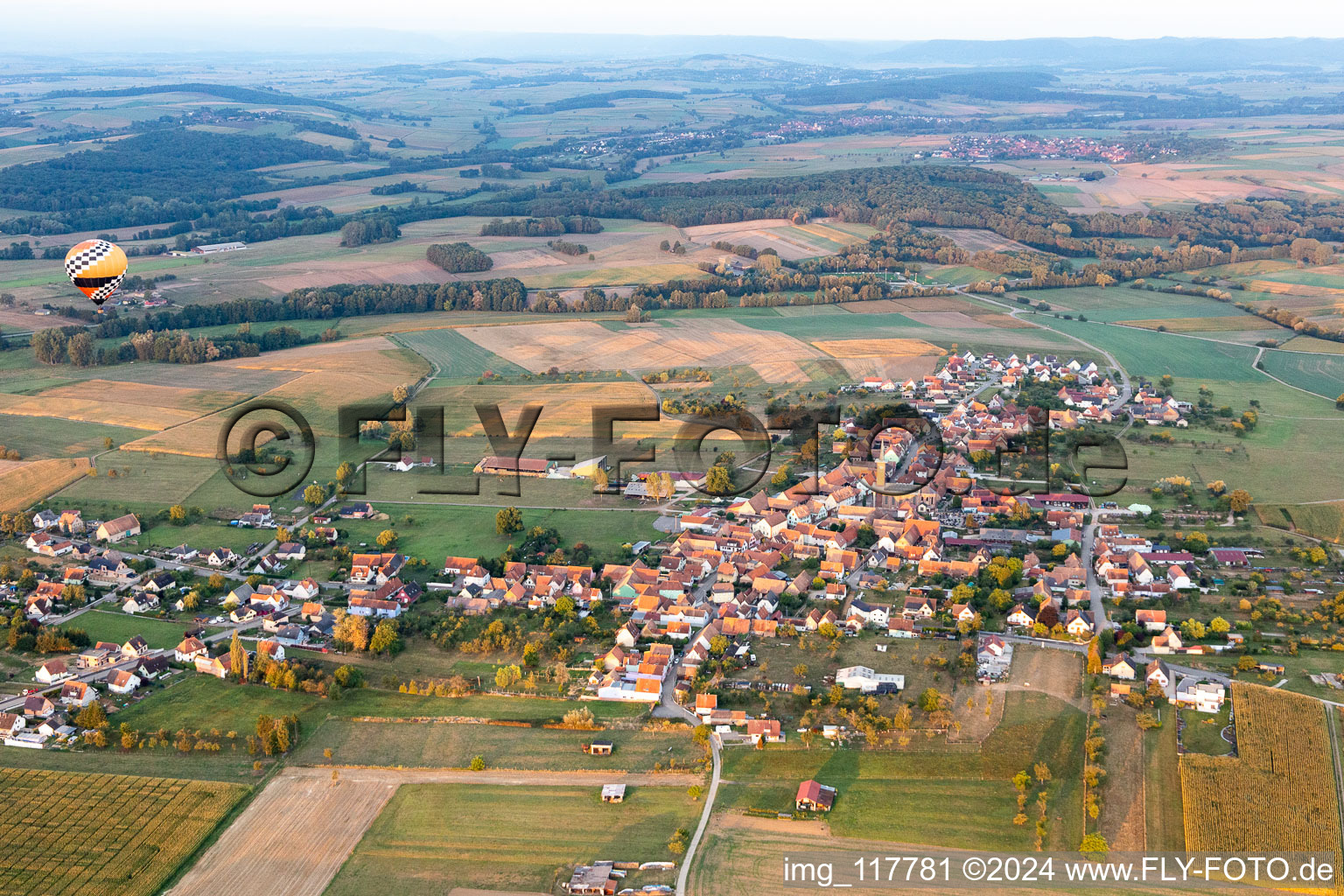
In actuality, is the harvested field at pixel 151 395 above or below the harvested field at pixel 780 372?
below

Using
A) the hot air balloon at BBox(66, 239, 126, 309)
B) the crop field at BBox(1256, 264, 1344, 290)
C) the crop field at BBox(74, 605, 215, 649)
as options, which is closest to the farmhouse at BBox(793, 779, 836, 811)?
the crop field at BBox(74, 605, 215, 649)

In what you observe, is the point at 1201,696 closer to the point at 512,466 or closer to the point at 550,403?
the point at 512,466

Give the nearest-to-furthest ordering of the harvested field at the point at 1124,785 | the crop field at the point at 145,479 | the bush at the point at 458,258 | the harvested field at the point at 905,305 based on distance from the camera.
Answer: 1. the harvested field at the point at 1124,785
2. the crop field at the point at 145,479
3. the harvested field at the point at 905,305
4. the bush at the point at 458,258

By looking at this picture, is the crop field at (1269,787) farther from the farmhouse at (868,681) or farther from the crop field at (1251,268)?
the crop field at (1251,268)

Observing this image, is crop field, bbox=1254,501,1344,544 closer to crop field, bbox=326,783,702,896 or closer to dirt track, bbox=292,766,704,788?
dirt track, bbox=292,766,704,788

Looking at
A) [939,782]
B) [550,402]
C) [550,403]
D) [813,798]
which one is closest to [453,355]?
[550,402]

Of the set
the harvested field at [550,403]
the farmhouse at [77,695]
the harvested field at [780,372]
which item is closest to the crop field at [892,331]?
the harvested field at [780,372]
